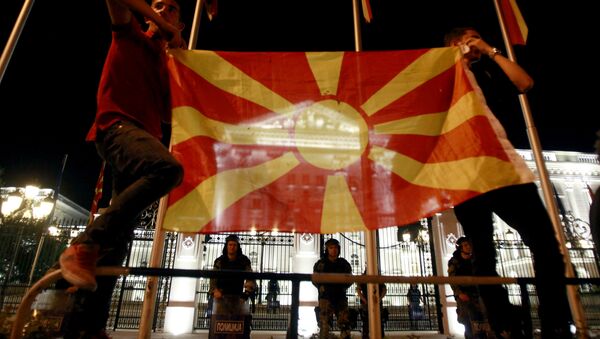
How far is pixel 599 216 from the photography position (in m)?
2.83

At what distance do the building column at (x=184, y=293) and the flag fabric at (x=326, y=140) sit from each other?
7057mm

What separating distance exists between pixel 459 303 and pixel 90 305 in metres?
6.86

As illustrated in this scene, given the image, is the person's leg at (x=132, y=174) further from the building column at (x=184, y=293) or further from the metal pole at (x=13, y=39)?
the building column at (x=184, y=293)

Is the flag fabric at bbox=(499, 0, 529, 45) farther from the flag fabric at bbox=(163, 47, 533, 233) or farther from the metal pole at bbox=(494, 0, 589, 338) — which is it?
the flag fabric at bbox=(163, 47, 533, 233)

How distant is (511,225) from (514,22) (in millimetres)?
4035

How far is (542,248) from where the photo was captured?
7.55ft

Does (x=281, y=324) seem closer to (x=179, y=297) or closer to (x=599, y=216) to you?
(x=179, y=297)

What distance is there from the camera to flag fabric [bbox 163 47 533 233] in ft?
9.55

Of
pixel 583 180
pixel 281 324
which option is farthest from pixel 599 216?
pixel 583 180

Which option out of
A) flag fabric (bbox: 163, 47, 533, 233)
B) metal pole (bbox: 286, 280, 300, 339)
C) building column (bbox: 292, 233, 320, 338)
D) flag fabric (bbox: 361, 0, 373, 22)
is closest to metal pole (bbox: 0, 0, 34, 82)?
flag fabric (bbox: 163, 47, 533, 233)

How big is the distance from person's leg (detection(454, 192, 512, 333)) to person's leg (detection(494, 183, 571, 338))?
164 mm

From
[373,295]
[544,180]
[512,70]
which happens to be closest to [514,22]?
[544,180]

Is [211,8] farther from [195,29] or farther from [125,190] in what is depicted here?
[125,190]

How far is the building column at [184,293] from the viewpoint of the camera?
9.45 m
